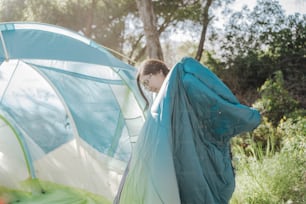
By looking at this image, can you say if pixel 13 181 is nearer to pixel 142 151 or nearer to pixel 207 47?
pixel 142 151

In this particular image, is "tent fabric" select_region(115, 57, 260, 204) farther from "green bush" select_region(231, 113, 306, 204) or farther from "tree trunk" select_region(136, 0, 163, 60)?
"tree trunk" select_region(136, 0, 163, 60)

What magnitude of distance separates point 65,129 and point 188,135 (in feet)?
6.09

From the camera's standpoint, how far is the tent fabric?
62.1 inches

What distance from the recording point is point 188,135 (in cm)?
166

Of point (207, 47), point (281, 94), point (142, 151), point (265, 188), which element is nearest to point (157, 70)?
point (142, 151)

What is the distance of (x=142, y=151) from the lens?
1.63 meters

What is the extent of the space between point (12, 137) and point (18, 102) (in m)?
0.30

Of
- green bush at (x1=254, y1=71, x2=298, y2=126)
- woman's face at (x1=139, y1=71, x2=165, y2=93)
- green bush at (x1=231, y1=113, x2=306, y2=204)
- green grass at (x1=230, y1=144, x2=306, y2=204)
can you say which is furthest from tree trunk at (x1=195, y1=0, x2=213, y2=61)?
woman's face at (x1=139, y1=71, x2=165, y2=93)

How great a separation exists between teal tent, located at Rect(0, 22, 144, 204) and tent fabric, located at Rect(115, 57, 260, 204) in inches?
46.6

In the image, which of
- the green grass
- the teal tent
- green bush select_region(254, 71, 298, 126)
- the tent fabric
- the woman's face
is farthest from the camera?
green bush select_region(254, 71, 298, 126)

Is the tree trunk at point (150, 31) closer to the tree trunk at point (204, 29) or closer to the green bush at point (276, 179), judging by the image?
the green bush at point (276, 179)

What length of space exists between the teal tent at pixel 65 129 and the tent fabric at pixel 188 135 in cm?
118

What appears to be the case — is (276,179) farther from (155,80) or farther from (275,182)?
(155,80)

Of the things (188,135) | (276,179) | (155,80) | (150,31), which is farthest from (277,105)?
(188,135)
